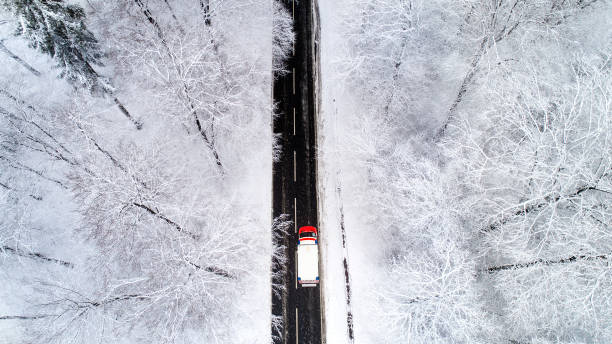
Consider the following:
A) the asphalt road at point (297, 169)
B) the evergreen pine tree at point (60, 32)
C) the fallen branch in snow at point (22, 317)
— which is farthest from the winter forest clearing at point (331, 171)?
the asphalt road at point (297, 169)

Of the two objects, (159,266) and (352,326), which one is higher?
(159,266)

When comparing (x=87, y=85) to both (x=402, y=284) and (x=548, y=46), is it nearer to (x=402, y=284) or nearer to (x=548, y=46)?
(x=402, y=284)

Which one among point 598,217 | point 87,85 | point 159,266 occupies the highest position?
point 87,85

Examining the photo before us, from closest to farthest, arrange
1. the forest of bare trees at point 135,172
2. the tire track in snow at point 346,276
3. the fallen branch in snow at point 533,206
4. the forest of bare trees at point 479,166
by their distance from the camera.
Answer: the fallen branch in snow at point 533,206 < the forest of bare trees at point 479,166 < the forest of bare trees at point 135,172 < the tire track in snow at point 346,276

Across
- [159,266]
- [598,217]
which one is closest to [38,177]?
[159,266]

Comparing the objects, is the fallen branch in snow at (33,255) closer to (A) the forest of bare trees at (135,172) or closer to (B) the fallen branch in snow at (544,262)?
(A) the forest of bare trees at (135,172)

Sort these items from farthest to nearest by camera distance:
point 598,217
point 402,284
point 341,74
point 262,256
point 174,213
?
point 341,74
point 262,256
point 174,213
point 402,284
point 598,217
